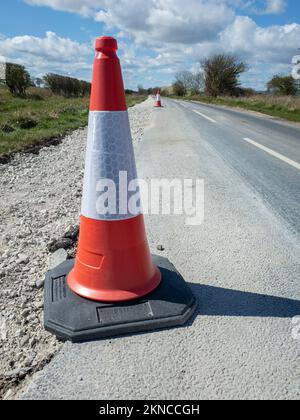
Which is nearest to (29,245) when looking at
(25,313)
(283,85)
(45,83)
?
(25,313)

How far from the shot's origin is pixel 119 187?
7.50 feet

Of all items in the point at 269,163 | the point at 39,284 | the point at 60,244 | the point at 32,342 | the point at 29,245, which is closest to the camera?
the point at 32,342

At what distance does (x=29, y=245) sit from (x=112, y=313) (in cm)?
143

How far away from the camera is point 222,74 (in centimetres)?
5288

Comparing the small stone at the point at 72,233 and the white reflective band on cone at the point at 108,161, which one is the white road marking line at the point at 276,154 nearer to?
the small stone at the point at 72,233

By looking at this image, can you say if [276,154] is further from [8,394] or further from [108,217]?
[8,394]

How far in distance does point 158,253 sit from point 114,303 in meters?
0.84

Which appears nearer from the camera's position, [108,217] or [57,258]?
[108,217]

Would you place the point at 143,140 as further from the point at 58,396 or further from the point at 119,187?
the point at 58,396

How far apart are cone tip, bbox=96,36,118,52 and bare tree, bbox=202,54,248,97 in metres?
55.0

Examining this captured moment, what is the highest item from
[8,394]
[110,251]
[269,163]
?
[269,163]

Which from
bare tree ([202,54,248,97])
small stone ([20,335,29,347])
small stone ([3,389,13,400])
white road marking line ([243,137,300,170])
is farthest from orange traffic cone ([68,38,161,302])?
bare tree ([202,54,248,97])

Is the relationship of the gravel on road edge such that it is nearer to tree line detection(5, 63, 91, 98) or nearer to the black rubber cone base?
the black rubber cone base

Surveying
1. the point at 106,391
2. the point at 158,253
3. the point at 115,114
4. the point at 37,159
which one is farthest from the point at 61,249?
the point at 37,159
